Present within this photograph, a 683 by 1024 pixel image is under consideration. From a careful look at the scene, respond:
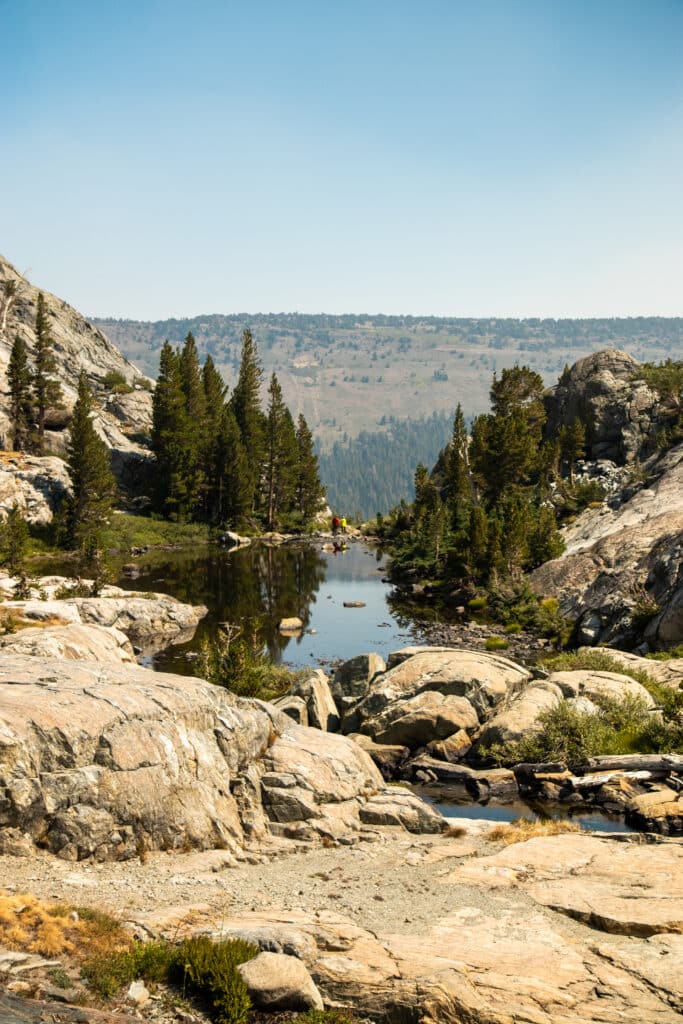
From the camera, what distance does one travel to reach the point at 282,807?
2027cm

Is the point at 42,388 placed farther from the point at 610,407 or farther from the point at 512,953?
the point at 512,953

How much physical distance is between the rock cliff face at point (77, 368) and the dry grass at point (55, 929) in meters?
68.6

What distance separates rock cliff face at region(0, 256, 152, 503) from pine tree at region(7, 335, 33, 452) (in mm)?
1051

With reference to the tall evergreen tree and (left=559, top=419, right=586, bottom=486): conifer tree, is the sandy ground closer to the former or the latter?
(left=559, top=419, right=586, bottom=486): conifer tree

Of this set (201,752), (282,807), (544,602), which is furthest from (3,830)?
(544,602)

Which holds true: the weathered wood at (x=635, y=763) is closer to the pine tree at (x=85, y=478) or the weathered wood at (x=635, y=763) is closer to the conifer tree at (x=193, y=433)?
the pine tree at (x=85, y=478)

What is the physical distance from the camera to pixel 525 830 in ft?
70.4

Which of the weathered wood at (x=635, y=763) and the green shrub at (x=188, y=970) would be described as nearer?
the green shrub at (x=188, y=970)

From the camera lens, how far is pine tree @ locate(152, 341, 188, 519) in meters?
94.0

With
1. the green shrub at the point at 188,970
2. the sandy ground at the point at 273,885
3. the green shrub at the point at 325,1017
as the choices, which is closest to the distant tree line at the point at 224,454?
the sandy ground at the point at 273,885

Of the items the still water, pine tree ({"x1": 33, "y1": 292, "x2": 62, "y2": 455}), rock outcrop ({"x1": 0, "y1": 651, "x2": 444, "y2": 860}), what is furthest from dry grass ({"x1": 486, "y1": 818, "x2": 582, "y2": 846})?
pine tree ({"x1": 33, "y1": 292, "x2": 62, "y2": 455})

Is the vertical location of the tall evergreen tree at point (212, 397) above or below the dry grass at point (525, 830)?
above

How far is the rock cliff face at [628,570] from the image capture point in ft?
137

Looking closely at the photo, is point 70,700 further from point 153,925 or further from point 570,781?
point 570,781
